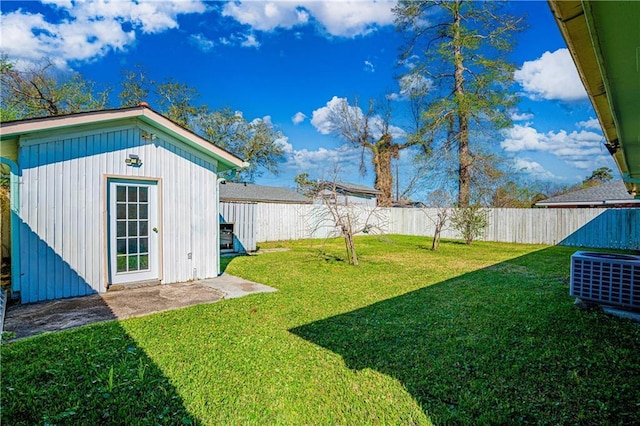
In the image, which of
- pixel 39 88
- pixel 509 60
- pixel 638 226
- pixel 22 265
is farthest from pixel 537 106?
pixel 39 88

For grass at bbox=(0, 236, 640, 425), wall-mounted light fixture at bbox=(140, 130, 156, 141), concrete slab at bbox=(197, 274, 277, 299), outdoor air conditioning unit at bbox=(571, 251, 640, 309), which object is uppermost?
wall-mounted light fixture at bbox=(140, 130, 156, 141)

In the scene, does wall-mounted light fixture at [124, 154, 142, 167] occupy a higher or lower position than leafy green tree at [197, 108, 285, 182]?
lower

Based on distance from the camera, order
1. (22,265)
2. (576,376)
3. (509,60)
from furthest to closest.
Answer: (509,60), (22,265), (576,376)

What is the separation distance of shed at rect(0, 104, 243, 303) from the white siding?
13mm

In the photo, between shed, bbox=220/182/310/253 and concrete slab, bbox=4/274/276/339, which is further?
shed, bbox=220/182/310/253

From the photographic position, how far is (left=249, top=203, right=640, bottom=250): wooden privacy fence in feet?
40.8

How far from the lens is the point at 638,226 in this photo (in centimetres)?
1207

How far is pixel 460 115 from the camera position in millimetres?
18328

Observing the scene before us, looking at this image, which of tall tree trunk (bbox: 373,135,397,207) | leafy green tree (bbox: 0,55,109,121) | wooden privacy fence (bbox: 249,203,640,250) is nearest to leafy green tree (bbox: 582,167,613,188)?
tall tree trunk (bbox: 373,135,397,207)

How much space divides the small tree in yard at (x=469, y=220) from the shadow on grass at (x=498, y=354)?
9.05 meters

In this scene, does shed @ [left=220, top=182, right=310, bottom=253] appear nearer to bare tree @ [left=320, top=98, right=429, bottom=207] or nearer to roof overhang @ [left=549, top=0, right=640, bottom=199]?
roof overhang @ [left=549, top=0, right=640, bottom=199]

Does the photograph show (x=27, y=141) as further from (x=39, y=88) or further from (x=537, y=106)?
(x=537, y=106)

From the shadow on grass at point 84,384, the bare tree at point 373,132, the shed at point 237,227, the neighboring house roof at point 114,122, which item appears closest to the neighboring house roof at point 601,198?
the bare tree at point 373,132

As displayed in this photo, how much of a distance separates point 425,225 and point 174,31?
15.6 m
